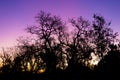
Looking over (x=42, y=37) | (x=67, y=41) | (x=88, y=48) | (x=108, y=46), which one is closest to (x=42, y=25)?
(x=42, y=37)

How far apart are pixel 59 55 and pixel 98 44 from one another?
1115cm

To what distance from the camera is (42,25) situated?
195 ft

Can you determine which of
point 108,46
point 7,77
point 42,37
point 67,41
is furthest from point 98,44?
point 7,77

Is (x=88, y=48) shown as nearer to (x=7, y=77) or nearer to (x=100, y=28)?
(x=100, y=28)

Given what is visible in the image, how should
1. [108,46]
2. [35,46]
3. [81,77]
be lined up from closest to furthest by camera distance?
1. [81,77]
2. [108,46]
3. [35,46]

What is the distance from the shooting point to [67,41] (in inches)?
2403

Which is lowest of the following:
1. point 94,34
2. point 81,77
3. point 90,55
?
point 81,77

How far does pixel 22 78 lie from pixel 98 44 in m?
20.4

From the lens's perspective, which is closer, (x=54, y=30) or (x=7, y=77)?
(x=54, y=30)

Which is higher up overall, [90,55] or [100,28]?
[100,28]

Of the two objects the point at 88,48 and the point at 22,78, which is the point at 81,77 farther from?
the point at 22,78

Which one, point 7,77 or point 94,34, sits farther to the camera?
point 7,77

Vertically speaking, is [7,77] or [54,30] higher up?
[54,30]

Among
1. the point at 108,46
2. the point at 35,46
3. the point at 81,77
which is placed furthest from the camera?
the point at 35,46
